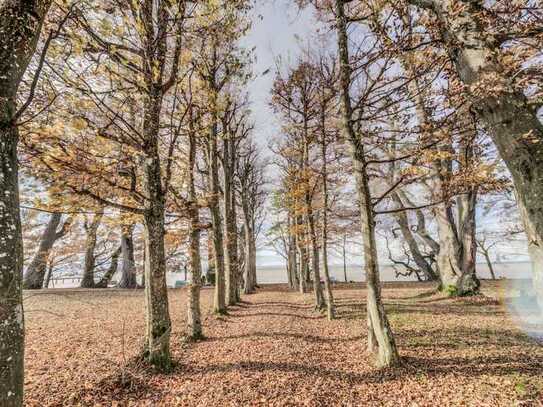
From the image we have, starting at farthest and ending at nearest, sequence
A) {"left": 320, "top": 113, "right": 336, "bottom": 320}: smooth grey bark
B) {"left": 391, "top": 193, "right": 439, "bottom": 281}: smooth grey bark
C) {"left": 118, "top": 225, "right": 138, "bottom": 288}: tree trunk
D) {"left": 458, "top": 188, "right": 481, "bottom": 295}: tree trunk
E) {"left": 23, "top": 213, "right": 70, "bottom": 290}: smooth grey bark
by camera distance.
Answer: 1. {"left": 118, "top": 225, "right": 138, "bottom": 288}: tree trunk
2. {"left": 23, "top": 213, "right": 70, "bottom": 290}: smooth grey bark
3. {"left": 391, "top": 193, "right": 439, "bottom": 281}: smooth grey bark
4. {"left": 458, "top": 188, "right": 481, "bottom": 295}: tree trunk
5. {"left": 320, "top": 113, "right": 336, "bottom": 320}: smooth grey bark

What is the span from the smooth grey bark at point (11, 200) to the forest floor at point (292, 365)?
0.30 m

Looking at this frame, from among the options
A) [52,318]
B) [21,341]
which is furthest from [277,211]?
[21,341]

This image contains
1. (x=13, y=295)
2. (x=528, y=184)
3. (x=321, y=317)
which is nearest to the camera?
(x=13, y=295)

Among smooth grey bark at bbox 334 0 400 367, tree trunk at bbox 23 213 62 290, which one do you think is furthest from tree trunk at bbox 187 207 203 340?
tree trunk at bbox 23 213 62 290

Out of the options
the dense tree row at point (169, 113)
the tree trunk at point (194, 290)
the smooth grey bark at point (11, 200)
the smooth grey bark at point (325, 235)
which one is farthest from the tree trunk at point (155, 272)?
the smooth grey bark at point (325, 235)

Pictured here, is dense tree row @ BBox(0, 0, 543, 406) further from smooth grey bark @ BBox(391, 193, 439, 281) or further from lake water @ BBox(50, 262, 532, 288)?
lake water @ BBox(50, 262, 532, 288)

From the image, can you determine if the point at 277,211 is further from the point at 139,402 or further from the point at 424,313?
the point at 139,402

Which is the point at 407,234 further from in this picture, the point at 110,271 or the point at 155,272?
the point at 110,271

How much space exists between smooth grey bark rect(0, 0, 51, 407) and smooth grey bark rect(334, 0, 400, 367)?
483 cm

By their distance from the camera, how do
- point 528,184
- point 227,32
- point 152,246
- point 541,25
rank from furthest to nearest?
point 227,32
point 152,246
point 541,25
point 528,184

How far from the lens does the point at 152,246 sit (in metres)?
4.80

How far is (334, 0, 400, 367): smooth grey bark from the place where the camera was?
479 cm

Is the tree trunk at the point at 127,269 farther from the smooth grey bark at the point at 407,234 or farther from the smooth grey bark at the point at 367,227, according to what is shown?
the smooth grey bark at the point at 367,227

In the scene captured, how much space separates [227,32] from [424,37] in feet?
12.0
